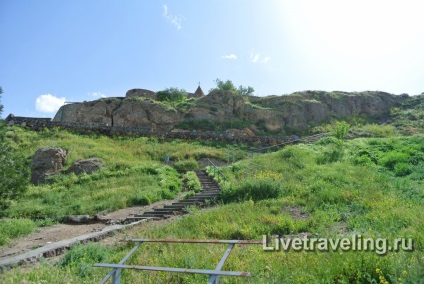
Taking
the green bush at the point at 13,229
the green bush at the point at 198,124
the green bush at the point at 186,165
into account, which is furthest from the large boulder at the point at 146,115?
the green bush at the point at 13,229

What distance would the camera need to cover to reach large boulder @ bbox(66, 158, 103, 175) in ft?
83.9

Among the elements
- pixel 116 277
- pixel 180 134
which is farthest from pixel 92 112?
pixel 116 277

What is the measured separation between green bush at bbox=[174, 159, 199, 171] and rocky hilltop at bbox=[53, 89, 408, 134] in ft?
45.9

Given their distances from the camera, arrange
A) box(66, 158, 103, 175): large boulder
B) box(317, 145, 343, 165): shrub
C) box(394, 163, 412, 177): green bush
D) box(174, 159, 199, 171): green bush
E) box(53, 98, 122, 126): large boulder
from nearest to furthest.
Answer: box(394, 163, 412, 177): green bush
box(317, 145, 343, 165): shrub
box(66, 158, 103, 175): large boulder
box(174, 159, 199, 171): green bush
box(53, 98, 122, 126): large boulder

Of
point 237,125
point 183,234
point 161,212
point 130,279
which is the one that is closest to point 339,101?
point 237,125

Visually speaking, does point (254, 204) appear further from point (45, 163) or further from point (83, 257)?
point (45, 163)

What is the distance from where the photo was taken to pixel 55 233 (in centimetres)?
1295

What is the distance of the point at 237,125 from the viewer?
141 ft

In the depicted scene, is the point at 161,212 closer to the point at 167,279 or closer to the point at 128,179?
the point at 128,179

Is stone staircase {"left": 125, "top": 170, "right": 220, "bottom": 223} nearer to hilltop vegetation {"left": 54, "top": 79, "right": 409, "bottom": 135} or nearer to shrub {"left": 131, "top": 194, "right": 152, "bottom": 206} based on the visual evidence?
shrub {"left": 131, "top": 194, "right": 152, "bottom": 206}

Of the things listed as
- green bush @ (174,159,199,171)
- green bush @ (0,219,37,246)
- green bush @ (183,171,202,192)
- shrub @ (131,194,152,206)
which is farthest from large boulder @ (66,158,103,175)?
green bush @ (0,219,37,246)

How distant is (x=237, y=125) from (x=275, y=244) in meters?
36.6

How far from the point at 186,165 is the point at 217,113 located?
18.3 m

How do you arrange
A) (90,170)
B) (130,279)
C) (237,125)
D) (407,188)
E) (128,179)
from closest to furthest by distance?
1. (130,279)
2. (407,188)
3. (128,179)
4. (90,170)
5. (237,125)
